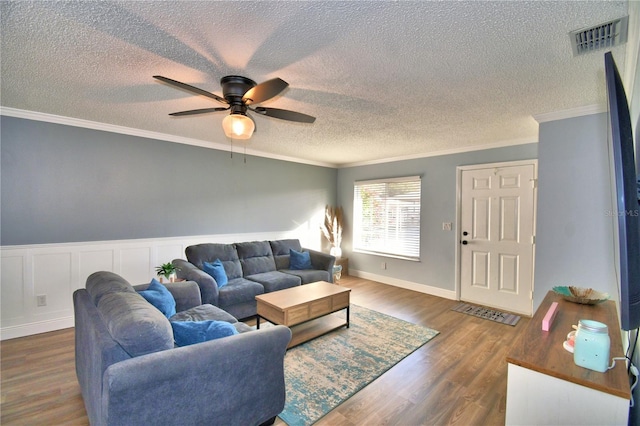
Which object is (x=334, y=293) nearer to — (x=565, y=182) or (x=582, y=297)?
(x=582, y=297)

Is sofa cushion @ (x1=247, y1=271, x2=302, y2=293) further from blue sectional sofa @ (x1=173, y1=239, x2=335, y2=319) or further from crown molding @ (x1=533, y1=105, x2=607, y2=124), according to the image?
crown molding @ (x1=533, y1=105, x2=607, y2=124)

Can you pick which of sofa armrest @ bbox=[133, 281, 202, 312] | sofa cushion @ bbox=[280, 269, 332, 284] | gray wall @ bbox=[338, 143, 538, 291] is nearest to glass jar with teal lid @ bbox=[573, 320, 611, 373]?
sofa armrest @ bbox=[133, 281, 202, 312]

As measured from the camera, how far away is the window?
5.05 m

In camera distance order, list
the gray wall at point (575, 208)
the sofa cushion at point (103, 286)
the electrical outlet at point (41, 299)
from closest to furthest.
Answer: the sofa cushion at point (103, 286), the gray wall at point (575, 208), the electrical outlet at point (41, 299)

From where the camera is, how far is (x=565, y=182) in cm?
279

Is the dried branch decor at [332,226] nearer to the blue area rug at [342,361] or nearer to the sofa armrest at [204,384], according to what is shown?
the blue area rug at [342,361]

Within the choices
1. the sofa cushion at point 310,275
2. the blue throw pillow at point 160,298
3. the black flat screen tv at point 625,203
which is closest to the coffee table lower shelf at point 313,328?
the sofa cushion at point 310,275

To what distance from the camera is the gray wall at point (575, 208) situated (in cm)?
259

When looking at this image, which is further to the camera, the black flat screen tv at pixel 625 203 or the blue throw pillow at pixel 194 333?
the blue throw pillow at pixel 194 333

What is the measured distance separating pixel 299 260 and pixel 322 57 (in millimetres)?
3269

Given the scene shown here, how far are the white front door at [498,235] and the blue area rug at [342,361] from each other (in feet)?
5.02

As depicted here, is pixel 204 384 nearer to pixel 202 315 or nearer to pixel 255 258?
pixel 202 315

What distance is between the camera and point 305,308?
2.95 meters

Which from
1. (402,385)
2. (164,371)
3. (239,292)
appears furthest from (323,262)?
(164,371)
